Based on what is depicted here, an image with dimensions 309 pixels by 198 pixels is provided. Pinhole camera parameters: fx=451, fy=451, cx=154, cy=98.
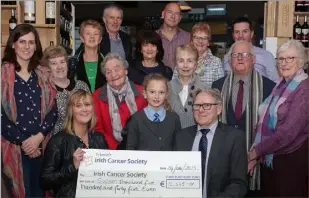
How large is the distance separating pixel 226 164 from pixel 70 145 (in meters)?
0.94

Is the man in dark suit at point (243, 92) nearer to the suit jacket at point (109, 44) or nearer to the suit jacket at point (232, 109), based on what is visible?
the suit jacket at point (232, 109)

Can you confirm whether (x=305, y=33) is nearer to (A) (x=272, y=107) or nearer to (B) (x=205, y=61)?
(B) (x=205, y=61)

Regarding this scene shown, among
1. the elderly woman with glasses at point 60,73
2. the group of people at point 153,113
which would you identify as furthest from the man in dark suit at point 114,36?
the elderly woman with glasses at point 60,73

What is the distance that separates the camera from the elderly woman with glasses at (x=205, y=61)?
3469mm

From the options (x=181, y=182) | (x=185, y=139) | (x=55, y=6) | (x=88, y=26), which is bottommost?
(x=181, y=182)

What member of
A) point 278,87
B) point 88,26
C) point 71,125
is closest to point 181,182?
A: point 71,125

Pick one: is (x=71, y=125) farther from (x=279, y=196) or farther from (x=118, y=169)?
(x=279, y=196)

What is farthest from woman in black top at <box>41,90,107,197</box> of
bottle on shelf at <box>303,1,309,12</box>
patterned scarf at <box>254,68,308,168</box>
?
bottle on shelf at <box>303,1,309,12</box>

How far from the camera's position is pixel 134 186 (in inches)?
95.3

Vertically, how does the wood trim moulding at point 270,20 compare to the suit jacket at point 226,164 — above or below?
above

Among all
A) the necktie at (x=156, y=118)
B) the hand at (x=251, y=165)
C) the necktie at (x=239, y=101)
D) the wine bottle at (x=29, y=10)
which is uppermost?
the wine bottle at (x=29, y=10)

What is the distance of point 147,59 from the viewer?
11.4 ft

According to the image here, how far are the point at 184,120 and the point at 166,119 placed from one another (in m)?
0.25

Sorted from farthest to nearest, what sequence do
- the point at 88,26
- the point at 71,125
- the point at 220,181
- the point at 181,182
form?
the point at 88,26 < the point at 71,125 < the point at 220,181 < the point at 181,182
